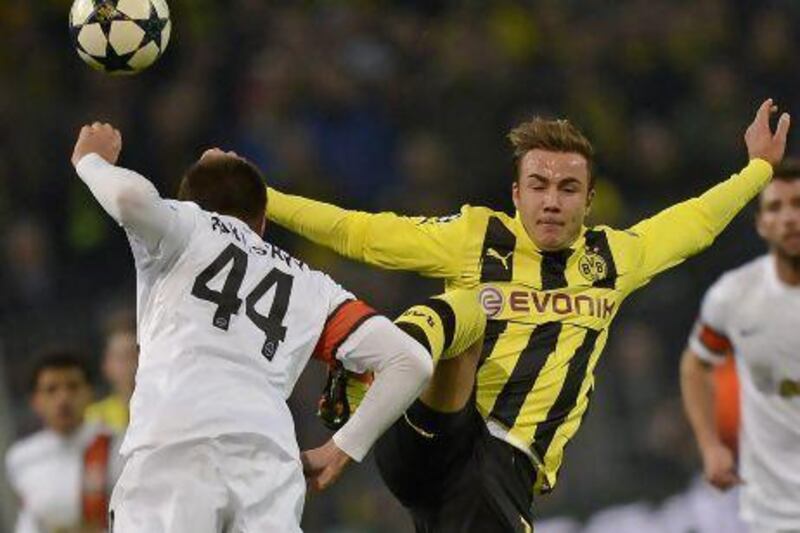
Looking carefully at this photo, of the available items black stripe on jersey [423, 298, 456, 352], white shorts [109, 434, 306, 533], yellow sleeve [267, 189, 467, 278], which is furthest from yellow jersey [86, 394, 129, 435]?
white shorts [109, 434, 306, 533]

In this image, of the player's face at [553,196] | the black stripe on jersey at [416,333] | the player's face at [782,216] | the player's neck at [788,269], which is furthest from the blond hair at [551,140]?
the player's neck at [788,269]

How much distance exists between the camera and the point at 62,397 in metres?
9.11

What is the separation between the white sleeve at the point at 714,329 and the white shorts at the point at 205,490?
318cm

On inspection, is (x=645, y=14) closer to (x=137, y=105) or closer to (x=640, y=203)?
(x=640, y=203)

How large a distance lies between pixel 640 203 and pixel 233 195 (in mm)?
6616

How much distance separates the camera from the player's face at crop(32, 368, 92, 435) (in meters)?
9.03

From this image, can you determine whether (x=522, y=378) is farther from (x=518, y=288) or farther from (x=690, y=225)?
(x=690, y=225)

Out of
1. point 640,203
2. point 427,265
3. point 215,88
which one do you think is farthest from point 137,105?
point 427,265

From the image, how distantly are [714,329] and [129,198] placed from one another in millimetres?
3591

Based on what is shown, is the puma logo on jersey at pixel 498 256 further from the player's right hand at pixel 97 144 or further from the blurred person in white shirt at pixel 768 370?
the blurred person in white shirt at pixel 768 370

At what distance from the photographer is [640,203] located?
475 inches

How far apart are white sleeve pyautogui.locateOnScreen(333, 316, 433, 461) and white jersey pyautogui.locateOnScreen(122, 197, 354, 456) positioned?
0.51ft

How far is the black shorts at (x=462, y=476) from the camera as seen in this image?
6.41 metres

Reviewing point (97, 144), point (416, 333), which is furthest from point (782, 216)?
point (97, 144)
